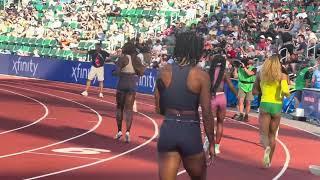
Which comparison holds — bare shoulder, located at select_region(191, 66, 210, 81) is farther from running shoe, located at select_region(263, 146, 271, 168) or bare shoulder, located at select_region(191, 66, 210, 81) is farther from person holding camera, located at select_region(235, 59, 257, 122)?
person holding camera, located at select_region(235, 59, 257, 122)

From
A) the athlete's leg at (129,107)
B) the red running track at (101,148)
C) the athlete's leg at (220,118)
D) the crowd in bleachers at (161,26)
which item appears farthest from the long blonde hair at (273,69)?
the crowd in bleachers at (161,26)

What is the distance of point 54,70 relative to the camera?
113 ft

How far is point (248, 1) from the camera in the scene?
31781mm

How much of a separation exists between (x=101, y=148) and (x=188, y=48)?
6.68m

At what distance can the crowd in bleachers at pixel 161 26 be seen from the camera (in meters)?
25.4

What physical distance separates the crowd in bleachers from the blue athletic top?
565 inches

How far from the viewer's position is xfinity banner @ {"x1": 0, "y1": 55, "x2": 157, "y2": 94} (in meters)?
31.0

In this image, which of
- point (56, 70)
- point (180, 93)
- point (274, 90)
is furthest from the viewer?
point (56, 70)

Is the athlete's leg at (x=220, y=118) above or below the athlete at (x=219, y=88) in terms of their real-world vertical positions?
below

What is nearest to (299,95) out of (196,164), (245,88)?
(245,88)

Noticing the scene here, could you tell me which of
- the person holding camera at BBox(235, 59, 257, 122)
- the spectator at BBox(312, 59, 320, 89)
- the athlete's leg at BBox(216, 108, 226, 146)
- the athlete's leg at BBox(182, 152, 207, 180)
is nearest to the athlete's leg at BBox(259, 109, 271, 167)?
the athlete's leg at BBox(216, 108, 226, 146)

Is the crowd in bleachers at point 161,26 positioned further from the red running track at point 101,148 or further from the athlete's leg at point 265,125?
the athlete's leg at point 265,125

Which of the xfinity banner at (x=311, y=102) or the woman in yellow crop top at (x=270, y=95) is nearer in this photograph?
the woman in yellow crop top at (x=270, y=95)

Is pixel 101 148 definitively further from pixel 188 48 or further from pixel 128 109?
pixel 188 48
